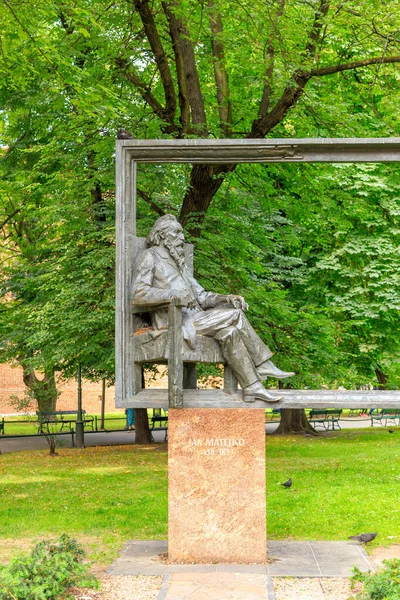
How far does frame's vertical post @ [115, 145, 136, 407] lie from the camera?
7.57 meters

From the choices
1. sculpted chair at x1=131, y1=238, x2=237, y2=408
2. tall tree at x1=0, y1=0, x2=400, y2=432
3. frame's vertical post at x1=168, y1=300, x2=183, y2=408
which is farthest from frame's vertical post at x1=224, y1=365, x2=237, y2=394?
tall tree at x1=0, y1=0, x2=400, y2=432

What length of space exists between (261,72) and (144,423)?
10172 millimetres

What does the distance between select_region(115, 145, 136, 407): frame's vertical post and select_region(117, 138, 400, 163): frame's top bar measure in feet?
0.60

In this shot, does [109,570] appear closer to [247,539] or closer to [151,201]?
[247,539]

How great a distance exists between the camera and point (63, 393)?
36781 mm

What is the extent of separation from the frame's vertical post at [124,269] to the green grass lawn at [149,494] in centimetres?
190

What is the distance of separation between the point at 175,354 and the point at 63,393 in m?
30.2

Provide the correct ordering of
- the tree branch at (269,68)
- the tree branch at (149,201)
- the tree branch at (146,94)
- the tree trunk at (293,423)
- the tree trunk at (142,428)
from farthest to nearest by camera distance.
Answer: the tree trunk at (293,423), the tree trunk at (142,428), the tree branch at (149,201), the tree branch at (146,94), the tree branch at (269,68)

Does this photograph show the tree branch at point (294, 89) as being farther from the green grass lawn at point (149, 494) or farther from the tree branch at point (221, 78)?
the green grass lawn at point (149, 494)

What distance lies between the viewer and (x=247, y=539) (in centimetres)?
765

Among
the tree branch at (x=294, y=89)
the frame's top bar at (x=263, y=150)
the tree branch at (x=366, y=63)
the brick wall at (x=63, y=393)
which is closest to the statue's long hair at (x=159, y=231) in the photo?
the frame's top bar at (x=263, y=150)

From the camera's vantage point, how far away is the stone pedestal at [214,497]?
7.64 m

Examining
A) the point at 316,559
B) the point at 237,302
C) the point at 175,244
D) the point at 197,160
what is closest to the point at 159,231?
the point at 175,244

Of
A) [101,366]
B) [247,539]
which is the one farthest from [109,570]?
[101,366]
